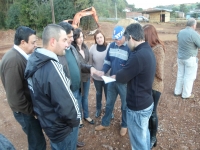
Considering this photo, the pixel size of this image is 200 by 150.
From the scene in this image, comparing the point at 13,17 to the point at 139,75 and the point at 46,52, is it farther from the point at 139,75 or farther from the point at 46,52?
the point at 139,75

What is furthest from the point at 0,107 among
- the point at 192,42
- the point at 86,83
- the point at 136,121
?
the point at 192,42

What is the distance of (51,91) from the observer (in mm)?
1708

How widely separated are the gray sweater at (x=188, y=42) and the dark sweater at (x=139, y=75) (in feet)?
8.50

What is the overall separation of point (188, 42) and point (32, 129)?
12.5 ft

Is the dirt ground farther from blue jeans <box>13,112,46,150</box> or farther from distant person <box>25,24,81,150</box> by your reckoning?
distant person <box>25,24,81,150</box>

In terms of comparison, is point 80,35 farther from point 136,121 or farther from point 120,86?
point 136,121

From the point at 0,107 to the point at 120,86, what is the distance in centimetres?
344

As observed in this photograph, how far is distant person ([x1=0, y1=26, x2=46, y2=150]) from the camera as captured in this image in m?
2.15

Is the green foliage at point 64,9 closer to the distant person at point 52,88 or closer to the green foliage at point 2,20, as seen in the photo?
the green foliage at point 2,20

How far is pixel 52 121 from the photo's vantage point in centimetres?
188

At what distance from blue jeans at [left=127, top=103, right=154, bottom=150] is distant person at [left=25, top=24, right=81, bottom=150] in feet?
2.61

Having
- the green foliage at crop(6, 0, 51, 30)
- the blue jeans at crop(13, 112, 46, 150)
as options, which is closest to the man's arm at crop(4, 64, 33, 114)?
the blue jeans at crop(13, 112, 46, 150)

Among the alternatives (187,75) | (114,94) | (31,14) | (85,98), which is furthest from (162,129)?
(31,14)

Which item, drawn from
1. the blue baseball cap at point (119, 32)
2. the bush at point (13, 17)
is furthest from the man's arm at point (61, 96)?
the bush at point (13, 17)
